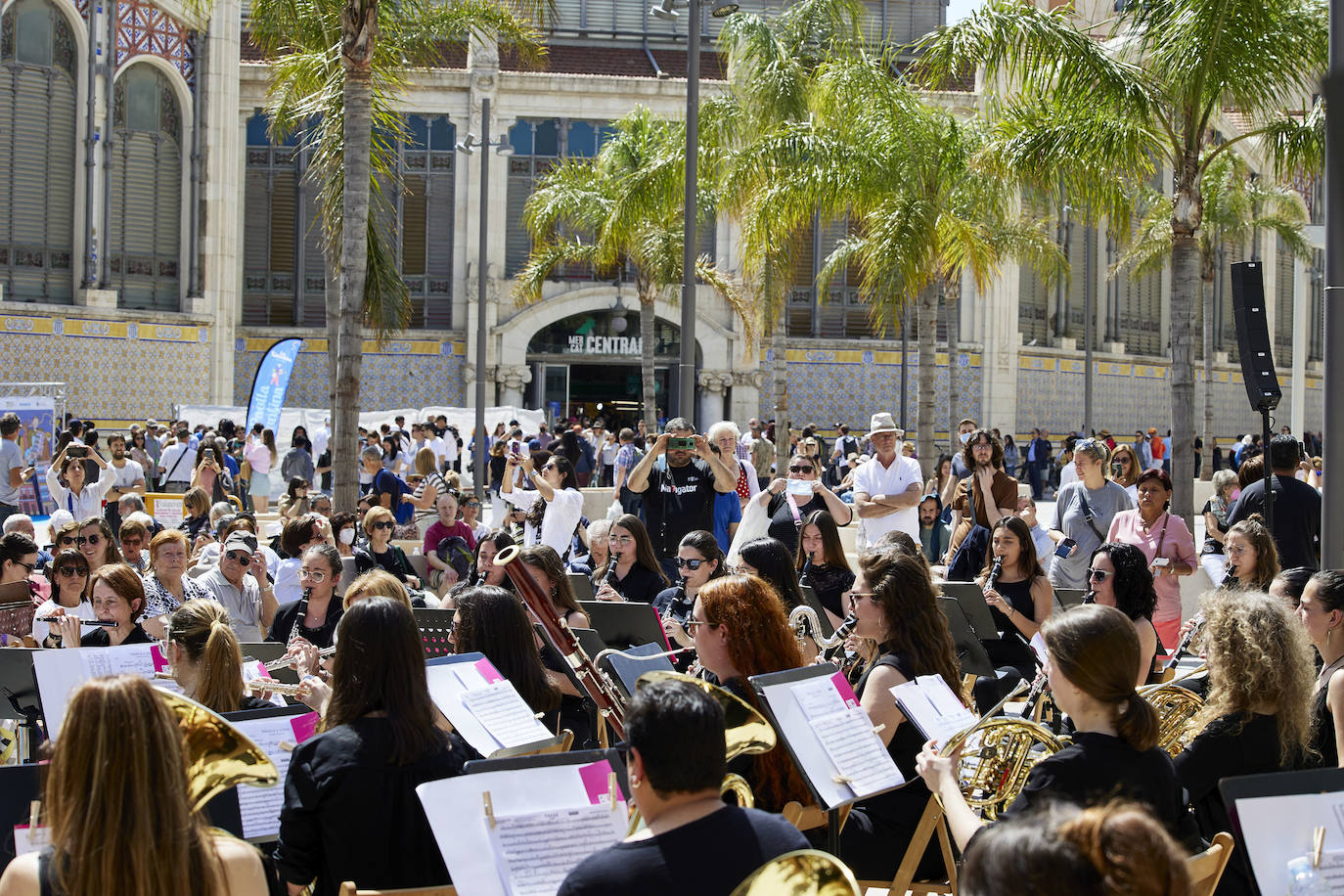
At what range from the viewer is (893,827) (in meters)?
5.13

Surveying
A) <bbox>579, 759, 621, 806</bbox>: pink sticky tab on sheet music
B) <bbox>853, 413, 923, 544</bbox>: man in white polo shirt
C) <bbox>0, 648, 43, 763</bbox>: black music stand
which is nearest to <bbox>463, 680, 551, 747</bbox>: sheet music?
<bbox>579, 759, 621, 806</bbox>: pink sticky tab on sheet music

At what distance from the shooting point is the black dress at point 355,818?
4.07m

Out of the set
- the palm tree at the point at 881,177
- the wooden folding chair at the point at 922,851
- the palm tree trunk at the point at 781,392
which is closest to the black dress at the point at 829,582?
the wooden folding chair at the point at 922,851

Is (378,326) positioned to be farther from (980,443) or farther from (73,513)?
(980,443)

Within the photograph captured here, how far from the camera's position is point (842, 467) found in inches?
1148

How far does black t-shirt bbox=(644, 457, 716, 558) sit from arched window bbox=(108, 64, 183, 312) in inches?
943

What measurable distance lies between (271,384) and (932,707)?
2113 cm

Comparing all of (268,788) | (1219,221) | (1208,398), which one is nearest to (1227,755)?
(268,788)

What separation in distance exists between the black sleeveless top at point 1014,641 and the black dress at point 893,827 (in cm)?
266

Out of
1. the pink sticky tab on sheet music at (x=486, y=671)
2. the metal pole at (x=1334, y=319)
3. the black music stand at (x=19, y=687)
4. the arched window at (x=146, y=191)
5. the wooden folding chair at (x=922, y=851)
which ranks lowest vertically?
the wooden folding chair at (x=922, y=851)

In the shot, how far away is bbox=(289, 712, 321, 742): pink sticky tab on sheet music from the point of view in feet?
14.7

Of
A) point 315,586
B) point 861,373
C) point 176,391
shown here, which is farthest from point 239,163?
point 315,586

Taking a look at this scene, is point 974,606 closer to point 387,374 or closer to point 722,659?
point 722,659

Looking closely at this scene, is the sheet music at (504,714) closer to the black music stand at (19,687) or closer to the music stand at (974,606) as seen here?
the black music stand at (19,687)
